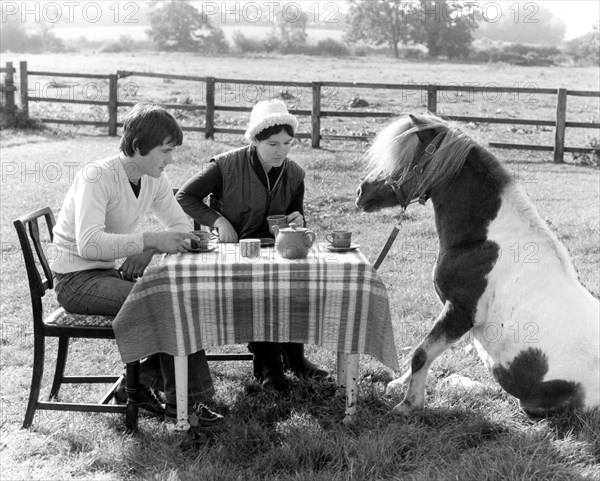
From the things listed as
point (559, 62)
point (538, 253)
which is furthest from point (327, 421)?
point (559, 62)

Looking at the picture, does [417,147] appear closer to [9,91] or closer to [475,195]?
[475,195]

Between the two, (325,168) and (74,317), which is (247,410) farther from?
(325,168)

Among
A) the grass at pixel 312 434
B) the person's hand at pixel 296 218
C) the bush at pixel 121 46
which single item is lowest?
the grass at pixel 312 434

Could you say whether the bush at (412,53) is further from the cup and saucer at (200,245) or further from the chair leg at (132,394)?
Answer: the chair leg at (132,394)

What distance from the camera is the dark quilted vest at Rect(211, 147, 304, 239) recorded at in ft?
14.4

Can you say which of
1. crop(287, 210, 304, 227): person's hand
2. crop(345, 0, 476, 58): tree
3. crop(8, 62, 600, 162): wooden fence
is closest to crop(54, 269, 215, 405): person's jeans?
crop(287, 210, 304, 227): person's hand

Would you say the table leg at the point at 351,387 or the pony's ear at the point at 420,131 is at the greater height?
the pony's ear at the point at 420,131

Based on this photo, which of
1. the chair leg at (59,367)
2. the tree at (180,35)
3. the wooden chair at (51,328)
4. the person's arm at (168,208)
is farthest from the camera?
the tree at (180,35)

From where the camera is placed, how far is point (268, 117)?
4.14m

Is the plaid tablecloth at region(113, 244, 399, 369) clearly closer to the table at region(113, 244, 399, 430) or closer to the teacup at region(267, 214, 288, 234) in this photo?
the table at region(113, 244, 399, 430)

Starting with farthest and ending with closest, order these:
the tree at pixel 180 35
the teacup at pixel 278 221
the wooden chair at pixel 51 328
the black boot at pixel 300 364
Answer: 1. the tree at pixel 180 35
2. the black boot at pixel 300 364
3. the teacup at pixel 278 221
4. the wooden chair at pixel 51 328

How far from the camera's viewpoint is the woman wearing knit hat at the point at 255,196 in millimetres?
4305

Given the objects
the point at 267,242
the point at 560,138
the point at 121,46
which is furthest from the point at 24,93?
the point at 121,46

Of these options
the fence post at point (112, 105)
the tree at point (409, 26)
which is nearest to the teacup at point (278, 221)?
the fence post at point (112, 105)
